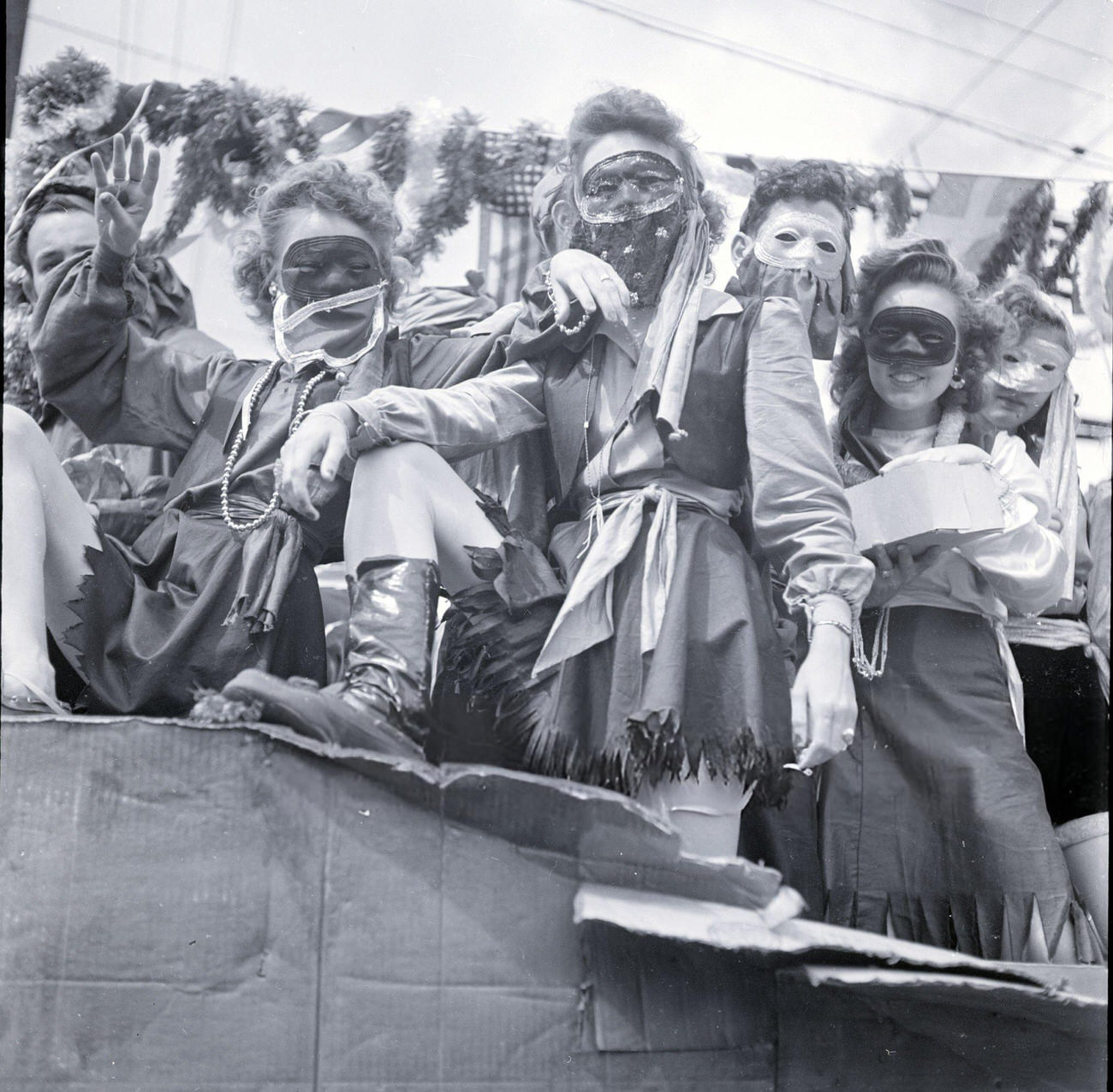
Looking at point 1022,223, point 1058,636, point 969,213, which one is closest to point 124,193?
point 969,213

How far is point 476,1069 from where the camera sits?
2.36 meters

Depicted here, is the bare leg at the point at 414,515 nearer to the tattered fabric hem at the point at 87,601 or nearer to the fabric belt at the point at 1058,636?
the tattered fabric hem at the point at 87,601

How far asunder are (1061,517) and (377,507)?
149 cm

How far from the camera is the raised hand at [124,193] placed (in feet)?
9.54

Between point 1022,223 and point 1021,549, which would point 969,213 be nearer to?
point 1022,223

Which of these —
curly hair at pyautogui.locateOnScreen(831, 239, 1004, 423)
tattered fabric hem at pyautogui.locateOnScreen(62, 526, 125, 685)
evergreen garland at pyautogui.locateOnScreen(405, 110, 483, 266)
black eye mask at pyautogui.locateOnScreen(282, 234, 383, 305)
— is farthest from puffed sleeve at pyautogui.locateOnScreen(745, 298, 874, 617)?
tattered fabric hem at pyautogui.locateOnScreen(62, 526, 125, 685)

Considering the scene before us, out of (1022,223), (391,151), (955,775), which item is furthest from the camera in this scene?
(1022,223)

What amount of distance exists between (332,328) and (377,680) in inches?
33.2

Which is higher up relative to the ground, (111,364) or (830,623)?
(111,364)

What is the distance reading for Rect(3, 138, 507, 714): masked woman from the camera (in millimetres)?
2688

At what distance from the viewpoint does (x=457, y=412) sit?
2.81m

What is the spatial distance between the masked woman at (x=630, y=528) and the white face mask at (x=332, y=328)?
10.3 inches

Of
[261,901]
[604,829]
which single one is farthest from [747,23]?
[261,901]

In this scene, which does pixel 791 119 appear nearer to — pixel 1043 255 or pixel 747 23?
pixel 747 23
